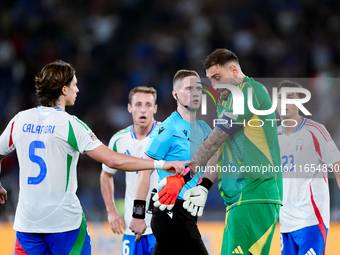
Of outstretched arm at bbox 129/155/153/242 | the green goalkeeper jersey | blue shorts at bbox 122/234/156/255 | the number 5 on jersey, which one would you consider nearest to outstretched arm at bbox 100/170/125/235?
blue shorts at bbox 122/234/156/255

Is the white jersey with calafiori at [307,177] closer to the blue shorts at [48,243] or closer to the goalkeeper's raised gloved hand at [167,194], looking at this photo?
the goalkeeper's raised gloved hand at [167,194]

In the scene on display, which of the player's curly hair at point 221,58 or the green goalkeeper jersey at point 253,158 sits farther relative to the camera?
the player's curly hair at point 221,58

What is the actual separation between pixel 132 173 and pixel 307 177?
2.21 m

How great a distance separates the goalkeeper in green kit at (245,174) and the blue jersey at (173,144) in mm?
503

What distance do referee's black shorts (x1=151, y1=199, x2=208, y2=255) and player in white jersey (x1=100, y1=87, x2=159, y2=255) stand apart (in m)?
1.14

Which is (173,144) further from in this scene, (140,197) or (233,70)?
(233,70)

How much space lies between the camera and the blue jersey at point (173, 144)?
4.28 m

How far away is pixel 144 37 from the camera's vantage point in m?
14.3

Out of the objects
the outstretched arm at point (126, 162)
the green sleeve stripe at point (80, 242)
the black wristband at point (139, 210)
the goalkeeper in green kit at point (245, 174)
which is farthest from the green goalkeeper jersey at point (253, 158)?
the green sleeve stripe at point (80, 242)

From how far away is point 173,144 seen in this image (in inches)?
Answer: 170

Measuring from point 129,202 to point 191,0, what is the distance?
433 inches

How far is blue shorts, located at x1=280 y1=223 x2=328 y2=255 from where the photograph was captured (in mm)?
4938

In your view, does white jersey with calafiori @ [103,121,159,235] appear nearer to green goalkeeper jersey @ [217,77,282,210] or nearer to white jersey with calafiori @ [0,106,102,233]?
white jersey with calafiori @ [0,106,102,233]

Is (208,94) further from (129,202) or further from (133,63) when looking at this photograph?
(133,63)
